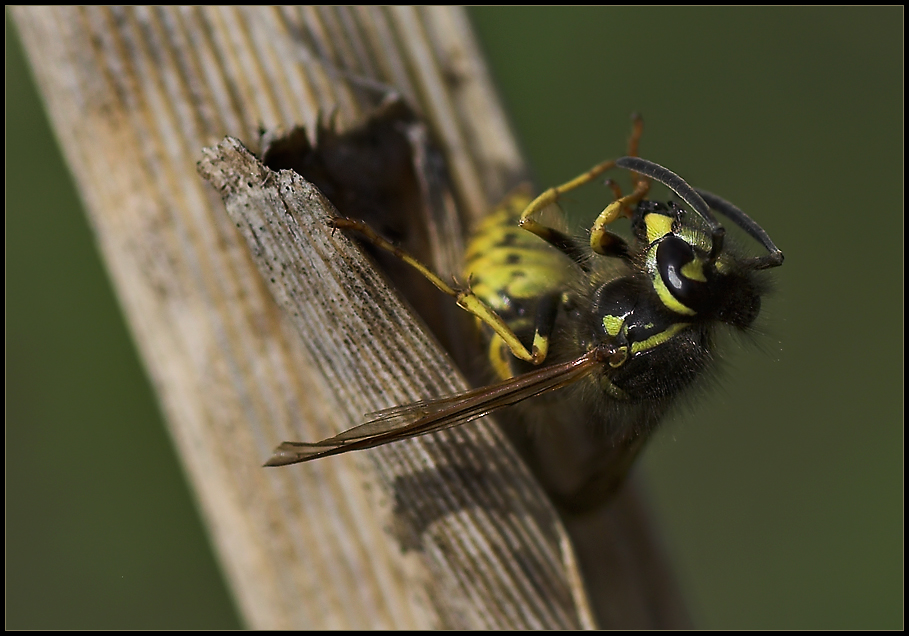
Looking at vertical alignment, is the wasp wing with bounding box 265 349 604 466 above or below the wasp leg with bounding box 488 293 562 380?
below

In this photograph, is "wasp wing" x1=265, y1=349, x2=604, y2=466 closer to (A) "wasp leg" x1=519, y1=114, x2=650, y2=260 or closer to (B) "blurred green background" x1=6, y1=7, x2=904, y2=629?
(A) "wasp leg" x1=519, y1=114, x2=650, y2=260

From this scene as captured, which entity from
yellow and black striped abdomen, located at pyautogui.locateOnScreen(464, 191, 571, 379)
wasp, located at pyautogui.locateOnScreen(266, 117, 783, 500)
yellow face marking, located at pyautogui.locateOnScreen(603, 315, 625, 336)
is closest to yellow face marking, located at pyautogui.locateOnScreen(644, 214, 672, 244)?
wasp, located at pyautogui.locateOnScreen(266, 117, 783, 500)

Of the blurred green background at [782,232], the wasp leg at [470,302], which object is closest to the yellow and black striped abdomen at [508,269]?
the wasp leg at [470,302]

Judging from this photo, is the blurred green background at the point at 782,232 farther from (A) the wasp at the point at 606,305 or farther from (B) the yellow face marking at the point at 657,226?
(B) the yellow face marking at the point at 657,226

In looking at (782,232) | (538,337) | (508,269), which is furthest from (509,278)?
(782,232)

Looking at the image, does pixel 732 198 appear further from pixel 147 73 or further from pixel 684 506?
pixel 147 73

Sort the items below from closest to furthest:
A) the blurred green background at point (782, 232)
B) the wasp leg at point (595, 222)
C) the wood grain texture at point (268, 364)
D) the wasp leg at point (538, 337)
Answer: the wood grain texture at point (268, 364) → the wasp leg at point (595, 222) → the wasp leg at point (538, 337) → the blurred green background at point (782, 232)

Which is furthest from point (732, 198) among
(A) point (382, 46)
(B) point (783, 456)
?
(A) point (382, 46)

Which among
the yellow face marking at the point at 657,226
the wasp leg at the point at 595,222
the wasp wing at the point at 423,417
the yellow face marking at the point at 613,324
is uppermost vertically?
the wasp leg at the point at 595,222
